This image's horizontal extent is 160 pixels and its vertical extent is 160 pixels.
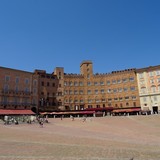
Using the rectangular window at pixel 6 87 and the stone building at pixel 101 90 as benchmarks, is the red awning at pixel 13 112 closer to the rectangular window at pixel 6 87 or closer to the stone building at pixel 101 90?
the rectangular window at pixel 6 87

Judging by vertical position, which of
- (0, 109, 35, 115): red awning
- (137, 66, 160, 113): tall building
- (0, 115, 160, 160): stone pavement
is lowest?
(0, 115, 160, 160): stone pavement

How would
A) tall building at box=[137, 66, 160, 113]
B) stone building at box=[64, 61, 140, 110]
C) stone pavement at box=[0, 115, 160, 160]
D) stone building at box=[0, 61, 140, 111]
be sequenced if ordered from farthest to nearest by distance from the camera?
stone building at box=[64, 61, 140, 110] → tall building at box=[137, 66, 160, 113] → stone building at box=[0, 61, 140, 111] → stone pavement at box=[0, 115, 160, 160]

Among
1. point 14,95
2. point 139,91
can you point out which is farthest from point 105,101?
point 14,95

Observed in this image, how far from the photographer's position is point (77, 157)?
32.9 feet

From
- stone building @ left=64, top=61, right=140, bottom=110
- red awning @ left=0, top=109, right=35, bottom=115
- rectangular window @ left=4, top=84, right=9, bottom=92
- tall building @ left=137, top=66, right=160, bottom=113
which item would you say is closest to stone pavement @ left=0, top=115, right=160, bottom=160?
red awning @ left=0, top=109, right=35, bottom=115

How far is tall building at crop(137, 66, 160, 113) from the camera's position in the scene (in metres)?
63.2

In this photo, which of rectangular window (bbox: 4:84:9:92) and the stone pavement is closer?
the stone pavement

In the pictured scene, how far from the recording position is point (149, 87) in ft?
215

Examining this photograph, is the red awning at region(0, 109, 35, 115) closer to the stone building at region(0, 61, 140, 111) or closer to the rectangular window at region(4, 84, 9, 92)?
the stone building at region(0, 61, 140, 111)

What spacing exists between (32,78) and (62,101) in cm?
1432

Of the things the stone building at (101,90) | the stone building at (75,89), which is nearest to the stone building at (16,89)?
the stone building at (75,89)

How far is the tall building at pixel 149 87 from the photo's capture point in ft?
208

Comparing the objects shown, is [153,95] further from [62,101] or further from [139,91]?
[62,101]

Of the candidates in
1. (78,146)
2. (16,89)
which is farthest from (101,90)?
(78,146)
